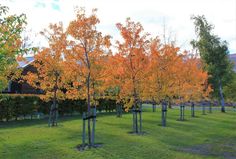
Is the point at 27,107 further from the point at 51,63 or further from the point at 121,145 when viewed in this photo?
the point at 121,145

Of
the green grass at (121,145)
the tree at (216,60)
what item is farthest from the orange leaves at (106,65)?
the tree at (216,60)

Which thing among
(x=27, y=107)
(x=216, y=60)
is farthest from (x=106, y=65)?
(x=216, y=60)

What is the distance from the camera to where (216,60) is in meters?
37.5

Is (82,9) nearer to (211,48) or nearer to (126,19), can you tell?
(126,19)

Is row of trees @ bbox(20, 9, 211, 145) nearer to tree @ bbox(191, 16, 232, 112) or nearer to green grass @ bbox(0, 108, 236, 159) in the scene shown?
green grass @ bbox(0, 108, 236, 159)

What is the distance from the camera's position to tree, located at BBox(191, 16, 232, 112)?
37.1m

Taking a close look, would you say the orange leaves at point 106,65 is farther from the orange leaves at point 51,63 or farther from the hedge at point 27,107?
the hedge at point 27,107

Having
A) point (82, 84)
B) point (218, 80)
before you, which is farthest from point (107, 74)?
point (218, 80)

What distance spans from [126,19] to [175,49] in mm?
→ 5727

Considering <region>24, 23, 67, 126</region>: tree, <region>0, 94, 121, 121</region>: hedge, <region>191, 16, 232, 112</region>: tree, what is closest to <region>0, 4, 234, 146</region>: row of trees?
<region>24, 23, 67, 126</region>: tree

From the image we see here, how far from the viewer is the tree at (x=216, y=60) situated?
3706 centimetres

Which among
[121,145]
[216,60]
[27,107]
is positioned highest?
[216,60]

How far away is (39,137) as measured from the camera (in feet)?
44.5

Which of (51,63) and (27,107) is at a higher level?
(51,63)
